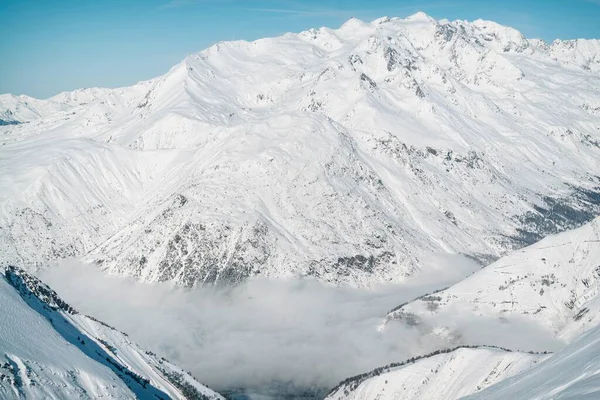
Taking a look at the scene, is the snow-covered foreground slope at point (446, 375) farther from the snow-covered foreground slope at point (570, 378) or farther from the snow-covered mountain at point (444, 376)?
the snow-covered foreground slope at point (570, 378)

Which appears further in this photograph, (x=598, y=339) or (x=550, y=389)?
(x=598, y=339)

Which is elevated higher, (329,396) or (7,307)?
(7,307)

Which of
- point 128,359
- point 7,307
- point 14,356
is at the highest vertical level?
point 7,307

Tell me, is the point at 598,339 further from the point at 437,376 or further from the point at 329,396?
the point at 329,396

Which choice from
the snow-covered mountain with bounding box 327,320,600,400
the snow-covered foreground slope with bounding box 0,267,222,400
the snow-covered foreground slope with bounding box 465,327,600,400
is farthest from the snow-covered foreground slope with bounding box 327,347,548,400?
the snow-covered foreground slope with bounding box 465,327,600,400

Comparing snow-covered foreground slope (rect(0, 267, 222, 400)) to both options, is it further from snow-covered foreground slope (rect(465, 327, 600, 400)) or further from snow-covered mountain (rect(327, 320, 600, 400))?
snow-covered foreground slope (rect(465, 327, 600, 400))

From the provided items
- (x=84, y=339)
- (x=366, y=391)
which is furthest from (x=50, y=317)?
(x=366, y=391)
